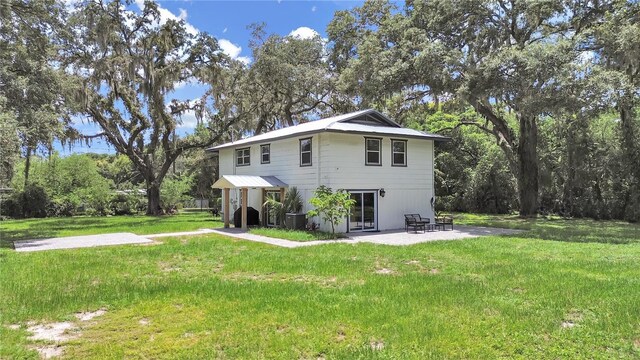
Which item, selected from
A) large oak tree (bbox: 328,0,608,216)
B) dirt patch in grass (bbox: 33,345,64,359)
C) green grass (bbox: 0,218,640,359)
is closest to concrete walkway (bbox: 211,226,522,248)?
green grass (bbox: 0,218,640,359)

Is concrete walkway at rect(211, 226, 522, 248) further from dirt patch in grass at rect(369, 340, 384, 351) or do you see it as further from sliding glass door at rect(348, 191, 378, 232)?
dirt patch in grass at rect(369, 340, 384, 351)

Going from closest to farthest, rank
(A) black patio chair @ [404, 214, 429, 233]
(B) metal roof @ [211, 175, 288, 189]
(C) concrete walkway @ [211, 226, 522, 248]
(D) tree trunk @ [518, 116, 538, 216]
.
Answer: (C) concrete walkway @ [211, 226, 522, 248] < (A) black patio chair @ [404, 214, 429, 233] < (B) metal roof @ [211, 175, 288, 189] < (D) tree trunk @ [518, 116, 538, 216]

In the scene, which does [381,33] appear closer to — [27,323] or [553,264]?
[553,264]

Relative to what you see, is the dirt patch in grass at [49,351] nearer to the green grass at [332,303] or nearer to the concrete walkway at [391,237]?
the green grass at [332,303]

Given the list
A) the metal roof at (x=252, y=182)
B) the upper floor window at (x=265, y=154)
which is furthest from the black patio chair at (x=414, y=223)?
the upper floor window at (x=265, y=154)

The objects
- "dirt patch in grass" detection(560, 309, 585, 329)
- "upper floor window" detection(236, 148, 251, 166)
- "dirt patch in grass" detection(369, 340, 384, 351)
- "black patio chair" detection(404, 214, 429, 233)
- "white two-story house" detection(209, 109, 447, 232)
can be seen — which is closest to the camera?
"dirt patch in grass" detection(369, 340, 384, 351)

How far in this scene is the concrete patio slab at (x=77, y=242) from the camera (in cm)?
1243

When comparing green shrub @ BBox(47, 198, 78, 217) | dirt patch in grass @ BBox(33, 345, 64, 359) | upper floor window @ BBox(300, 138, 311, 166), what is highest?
upper floor window @ BBox(300, 138, 311, 166)

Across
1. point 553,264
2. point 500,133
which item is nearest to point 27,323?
point 553,264

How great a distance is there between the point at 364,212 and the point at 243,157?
7388mm

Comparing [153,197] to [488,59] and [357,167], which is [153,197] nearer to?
[357,167]

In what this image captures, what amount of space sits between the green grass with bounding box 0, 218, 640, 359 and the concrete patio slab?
6.21 ft

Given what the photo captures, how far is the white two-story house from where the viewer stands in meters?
15.7

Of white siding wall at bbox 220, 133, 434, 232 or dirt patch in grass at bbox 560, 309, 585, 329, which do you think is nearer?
dirt patch in grass at bbox 560, 309, 585, 329
